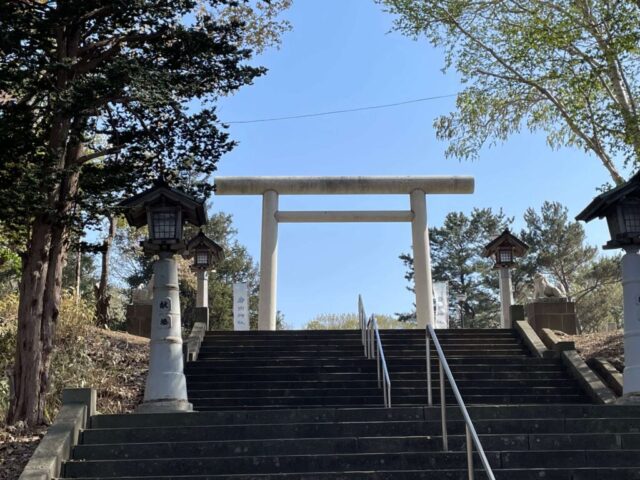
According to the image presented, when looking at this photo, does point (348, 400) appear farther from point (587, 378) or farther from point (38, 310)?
point (38, 310)

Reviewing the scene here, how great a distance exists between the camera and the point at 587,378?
10023mm

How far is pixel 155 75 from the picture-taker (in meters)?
8.70

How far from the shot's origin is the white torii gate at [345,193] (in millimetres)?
17641

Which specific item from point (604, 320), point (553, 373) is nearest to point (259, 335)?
point (553, 373)

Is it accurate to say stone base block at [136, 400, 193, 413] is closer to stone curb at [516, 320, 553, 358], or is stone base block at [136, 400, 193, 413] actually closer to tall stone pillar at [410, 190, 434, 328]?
stone curb at [516, 320, 553, 358]

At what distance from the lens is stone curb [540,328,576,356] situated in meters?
Answer: 11.2

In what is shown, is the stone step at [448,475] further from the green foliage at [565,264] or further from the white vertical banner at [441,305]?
the green foliage at [565,264]

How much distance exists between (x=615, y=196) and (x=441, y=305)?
12.6 metres

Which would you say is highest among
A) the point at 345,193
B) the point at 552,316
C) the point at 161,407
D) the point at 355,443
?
the point at 345,193

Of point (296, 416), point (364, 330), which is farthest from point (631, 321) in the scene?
point (364, 330)

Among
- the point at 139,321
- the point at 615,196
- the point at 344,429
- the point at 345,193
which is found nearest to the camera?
the point at 344,429

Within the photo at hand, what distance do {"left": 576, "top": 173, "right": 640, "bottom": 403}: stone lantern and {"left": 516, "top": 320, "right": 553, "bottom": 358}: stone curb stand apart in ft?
8.41

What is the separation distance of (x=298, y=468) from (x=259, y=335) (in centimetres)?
643

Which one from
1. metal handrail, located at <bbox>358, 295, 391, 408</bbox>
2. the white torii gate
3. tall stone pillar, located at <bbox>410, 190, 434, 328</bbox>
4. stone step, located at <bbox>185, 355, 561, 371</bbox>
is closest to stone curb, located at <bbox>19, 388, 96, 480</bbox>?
stone step, located at <bbox>185, 355, 561, 371</bbox>
